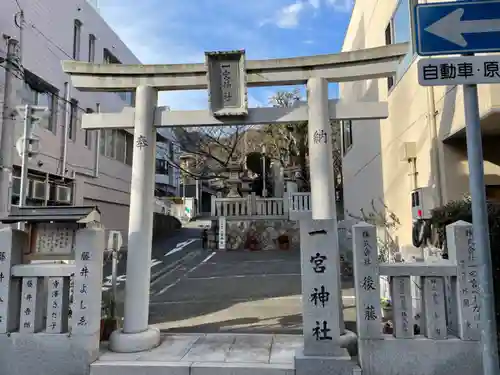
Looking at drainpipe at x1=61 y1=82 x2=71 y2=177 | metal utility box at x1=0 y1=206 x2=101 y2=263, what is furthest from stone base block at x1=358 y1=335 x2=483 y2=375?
drainpipe at x1=61 y1=82 x2=71 y2=177

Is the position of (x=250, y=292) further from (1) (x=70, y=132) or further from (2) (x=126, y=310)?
(1) (x=70, y=132)

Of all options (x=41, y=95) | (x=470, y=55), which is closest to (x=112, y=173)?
(x=41, y=95)

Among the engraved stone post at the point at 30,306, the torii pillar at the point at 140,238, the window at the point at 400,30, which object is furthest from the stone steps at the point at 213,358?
the window at the point at 400,30

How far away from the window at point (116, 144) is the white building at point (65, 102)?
0.05 metres

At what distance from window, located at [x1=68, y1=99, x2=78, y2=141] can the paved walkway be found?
11.6 metres

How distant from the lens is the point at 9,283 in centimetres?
484

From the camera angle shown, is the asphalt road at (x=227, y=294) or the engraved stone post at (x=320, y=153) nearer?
the engraved stone post at (x=320, y=153)

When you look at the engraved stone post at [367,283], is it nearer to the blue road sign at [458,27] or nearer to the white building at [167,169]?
the blue road sign at [458,27]

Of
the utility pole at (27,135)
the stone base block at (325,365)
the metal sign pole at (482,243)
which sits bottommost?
the stone base block at (325,365)

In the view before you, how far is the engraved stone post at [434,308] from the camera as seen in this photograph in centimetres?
429

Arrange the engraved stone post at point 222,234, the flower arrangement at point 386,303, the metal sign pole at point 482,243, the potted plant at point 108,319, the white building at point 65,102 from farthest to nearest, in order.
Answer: the engraved stone post at point 222,234
the white building at point 65,102
the flower arrangement at point 386,303
the potted plant at point 108,319
the metal sign pole at point 482,243

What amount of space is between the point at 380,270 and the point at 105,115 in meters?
4.71

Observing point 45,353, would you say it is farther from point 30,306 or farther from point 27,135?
point 27,135

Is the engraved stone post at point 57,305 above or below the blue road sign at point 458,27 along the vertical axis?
below
